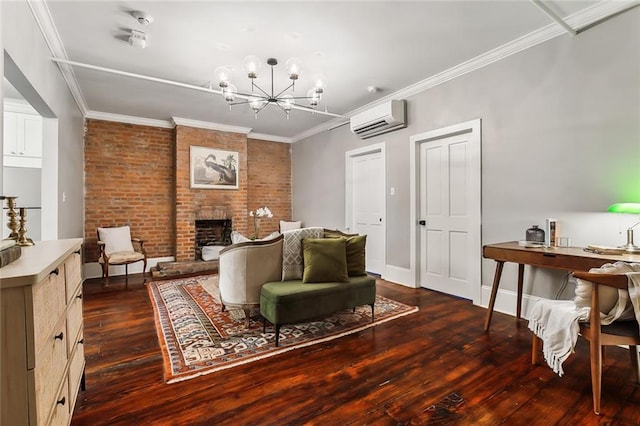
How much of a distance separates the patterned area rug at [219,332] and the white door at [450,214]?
84 centimetres

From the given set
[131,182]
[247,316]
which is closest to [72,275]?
[247,316]

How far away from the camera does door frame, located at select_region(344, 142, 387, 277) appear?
4.66m

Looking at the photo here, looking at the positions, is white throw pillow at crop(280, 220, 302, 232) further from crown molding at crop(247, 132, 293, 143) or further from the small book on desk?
the small book on desk

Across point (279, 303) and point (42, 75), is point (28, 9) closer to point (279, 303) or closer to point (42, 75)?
point (42, 75)

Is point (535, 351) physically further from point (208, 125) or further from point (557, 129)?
point (208, 125)

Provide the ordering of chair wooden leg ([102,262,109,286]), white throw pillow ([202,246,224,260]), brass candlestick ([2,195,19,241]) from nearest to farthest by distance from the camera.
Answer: brass candlestick ([2,195,19,241]) < chair wooden leg ([102,262,109,286]) < white throw pillow ([202,246,224,260])

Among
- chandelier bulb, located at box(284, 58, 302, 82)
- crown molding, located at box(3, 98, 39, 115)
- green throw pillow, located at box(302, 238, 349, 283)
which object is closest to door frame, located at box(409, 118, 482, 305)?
green throw pillow, located at box(302, 238, 349, 283)

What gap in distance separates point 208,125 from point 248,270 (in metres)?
3.98

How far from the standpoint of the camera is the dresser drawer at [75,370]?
1547 millimetres

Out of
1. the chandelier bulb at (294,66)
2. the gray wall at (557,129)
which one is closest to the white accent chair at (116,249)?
the chandelier bulb at (294,66)

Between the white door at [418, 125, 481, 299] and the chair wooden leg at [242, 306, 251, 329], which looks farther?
the white door at [418, 125, 481, 299]

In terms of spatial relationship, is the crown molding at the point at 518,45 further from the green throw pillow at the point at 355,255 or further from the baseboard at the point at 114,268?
the baseboard at the point at 114,268

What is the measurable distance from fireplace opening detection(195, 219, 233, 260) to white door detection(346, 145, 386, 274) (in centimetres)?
256

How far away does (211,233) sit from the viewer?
6051mm
